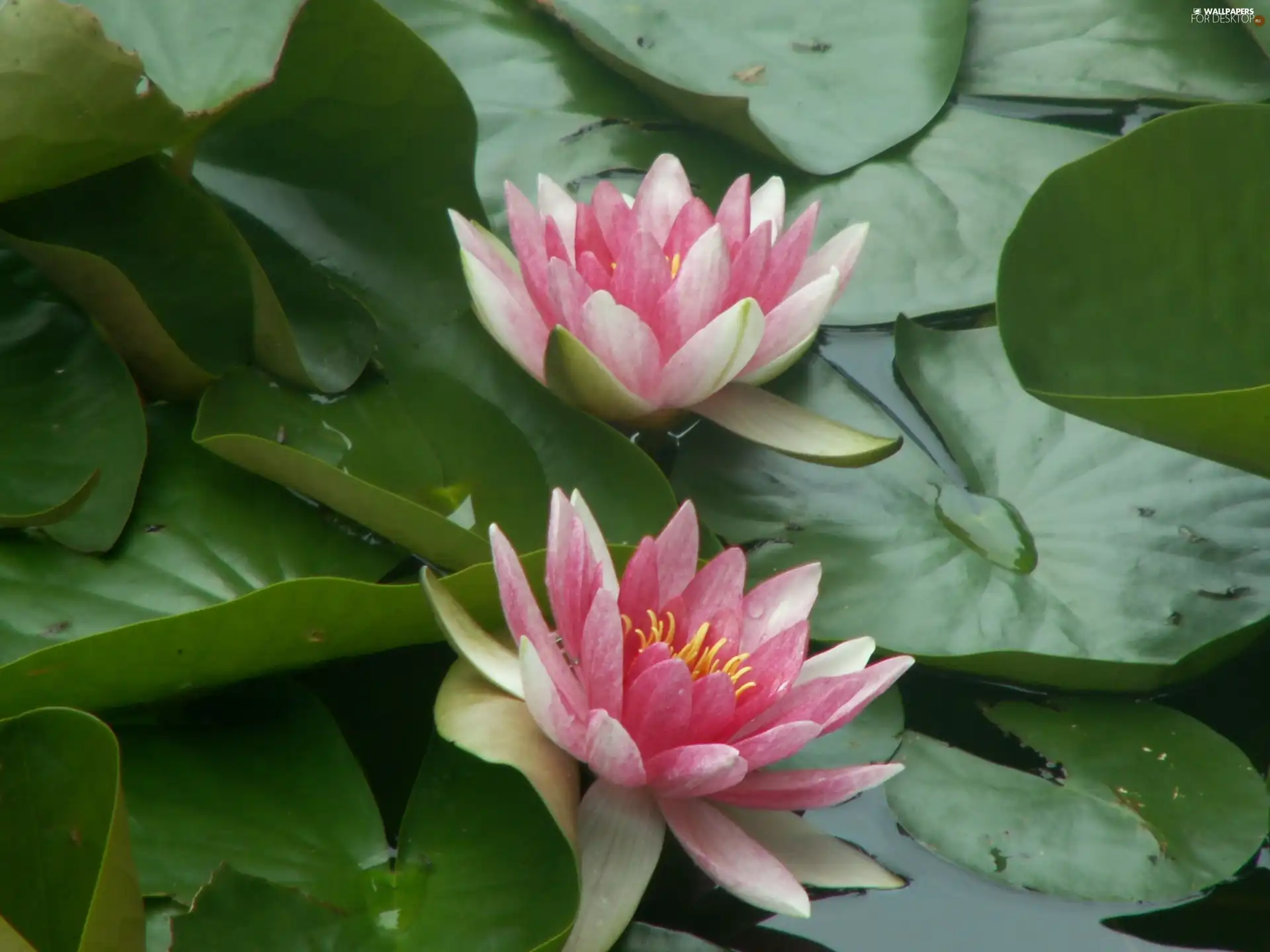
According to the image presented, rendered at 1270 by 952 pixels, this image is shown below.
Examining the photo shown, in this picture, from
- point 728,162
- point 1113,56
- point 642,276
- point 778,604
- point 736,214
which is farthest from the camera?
point 1113,56

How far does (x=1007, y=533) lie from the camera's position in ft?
3.74

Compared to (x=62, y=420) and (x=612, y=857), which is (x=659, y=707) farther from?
(x=62, y=420)

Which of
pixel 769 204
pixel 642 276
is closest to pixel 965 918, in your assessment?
pixel 642 276

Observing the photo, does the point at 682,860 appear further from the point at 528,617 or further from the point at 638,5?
the point at 638,5

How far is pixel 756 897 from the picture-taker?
828 mm

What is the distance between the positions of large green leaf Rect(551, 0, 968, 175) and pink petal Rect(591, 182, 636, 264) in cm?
25

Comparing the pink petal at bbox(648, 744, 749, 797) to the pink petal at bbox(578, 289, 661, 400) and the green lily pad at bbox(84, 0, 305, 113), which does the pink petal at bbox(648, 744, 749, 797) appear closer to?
the pink petal at bbox(578, 289, 661, 400)

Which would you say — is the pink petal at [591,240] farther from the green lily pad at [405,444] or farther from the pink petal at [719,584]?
the pink petal at [719,584]

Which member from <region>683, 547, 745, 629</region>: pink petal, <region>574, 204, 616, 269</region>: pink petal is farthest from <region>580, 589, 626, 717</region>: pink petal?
Answer: <region>574, 204, 616, 269</region>: pink petal

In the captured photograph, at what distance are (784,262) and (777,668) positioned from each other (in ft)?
1.51

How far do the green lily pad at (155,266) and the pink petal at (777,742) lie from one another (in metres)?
0.63

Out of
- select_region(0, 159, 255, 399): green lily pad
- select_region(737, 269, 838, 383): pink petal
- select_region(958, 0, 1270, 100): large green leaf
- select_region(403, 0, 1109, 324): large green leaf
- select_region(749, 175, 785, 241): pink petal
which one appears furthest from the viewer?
select_region(958, 0, 1270, 100): large green leaf

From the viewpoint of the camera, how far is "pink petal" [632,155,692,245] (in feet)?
3.86

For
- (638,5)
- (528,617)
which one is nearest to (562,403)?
(528,617)
